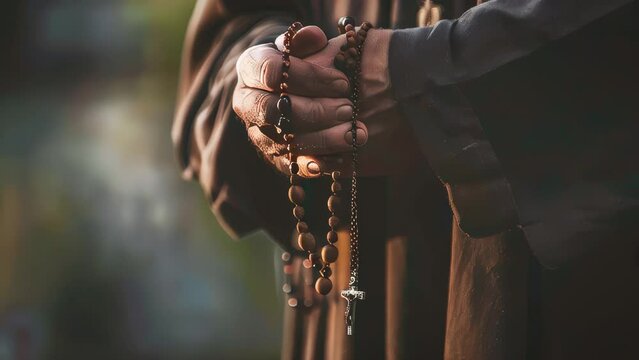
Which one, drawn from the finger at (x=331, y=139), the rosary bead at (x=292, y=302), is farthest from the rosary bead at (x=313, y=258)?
the rosary bead at (x=292, y=302)

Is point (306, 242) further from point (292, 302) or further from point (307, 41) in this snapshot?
point (292, 302)

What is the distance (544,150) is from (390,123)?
135 mm

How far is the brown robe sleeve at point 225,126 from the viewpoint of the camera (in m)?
0.94

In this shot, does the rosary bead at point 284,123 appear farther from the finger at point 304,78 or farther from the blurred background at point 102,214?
the blurred background at point 102,214

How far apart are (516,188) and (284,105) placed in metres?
0.21

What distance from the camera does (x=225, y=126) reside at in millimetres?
931

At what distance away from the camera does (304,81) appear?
72 cm

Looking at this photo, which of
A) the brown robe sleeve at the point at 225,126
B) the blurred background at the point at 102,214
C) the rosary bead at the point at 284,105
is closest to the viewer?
the rosary bead at the point at 284,105

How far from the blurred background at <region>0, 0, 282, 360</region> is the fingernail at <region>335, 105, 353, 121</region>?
1.40m

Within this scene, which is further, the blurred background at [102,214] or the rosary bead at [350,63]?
the blurred background at [102,214]

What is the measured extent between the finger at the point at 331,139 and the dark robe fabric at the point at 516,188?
1.8 inches

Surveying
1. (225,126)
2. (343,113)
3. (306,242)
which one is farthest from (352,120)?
(225,126)

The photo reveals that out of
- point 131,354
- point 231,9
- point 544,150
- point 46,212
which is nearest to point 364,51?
point 544,150

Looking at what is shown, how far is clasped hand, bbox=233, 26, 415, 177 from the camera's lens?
0.72m
